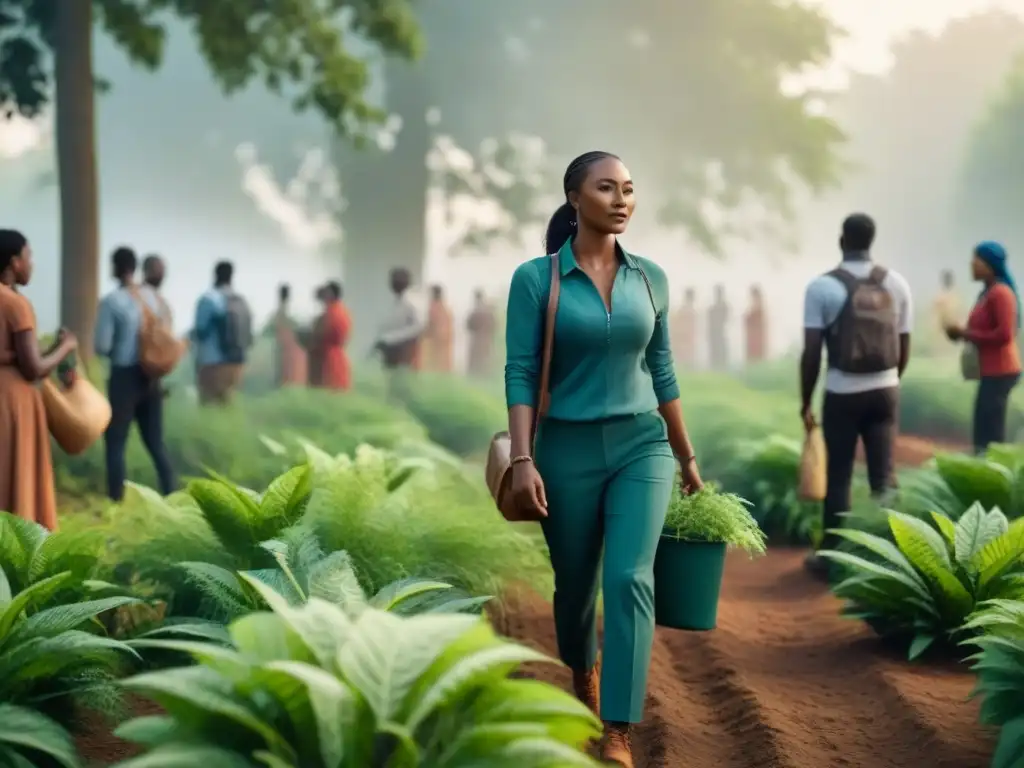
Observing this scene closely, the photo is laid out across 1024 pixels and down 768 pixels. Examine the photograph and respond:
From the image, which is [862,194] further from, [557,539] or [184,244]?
[557,539]

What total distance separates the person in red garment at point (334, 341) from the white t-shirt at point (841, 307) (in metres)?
7.93

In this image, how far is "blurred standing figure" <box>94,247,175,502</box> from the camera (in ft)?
Result: 31.2

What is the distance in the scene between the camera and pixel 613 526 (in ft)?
14.6

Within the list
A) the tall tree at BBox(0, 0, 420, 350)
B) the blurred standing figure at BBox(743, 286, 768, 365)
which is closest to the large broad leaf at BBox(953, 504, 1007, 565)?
the tall tree at BBox(0, 0, 420, 350)

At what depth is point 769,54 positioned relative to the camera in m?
30.2

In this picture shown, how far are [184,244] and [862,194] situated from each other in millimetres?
36496

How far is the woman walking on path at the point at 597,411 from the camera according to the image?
438 cm

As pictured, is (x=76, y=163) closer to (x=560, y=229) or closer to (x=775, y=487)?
(x=775, y=487)

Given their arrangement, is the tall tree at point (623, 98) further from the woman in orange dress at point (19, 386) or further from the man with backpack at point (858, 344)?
the woman in orange dress at point (19, 386)

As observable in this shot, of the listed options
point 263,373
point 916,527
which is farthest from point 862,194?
point 916,527

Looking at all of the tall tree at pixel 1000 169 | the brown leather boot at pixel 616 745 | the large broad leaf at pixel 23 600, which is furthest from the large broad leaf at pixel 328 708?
the tall tree at pixel 1000 169

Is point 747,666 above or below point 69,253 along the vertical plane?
below

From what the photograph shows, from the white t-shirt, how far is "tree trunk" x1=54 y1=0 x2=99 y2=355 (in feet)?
30.3

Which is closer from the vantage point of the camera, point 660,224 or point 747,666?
point 747,666
